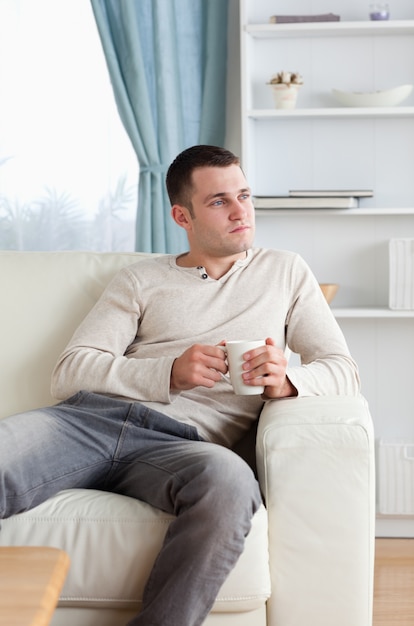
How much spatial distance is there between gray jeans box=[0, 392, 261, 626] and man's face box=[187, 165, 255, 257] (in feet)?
1.50

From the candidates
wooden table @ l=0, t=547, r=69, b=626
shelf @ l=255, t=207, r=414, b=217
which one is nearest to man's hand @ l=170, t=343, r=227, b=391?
wooden table @ l=0, t=547, r=69, b=626

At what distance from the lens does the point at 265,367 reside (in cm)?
196

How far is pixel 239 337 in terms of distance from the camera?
225 centimetres

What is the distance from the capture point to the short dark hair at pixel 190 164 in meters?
2.35

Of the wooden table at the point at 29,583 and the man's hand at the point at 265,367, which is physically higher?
the man's hand at the point at 265,367

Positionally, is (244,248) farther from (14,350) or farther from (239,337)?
(14,350)

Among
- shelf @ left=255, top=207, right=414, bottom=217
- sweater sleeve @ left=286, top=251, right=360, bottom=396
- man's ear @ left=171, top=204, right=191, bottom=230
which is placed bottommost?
sweater sleeve @ left=286, top=251, right=360, bottom=396

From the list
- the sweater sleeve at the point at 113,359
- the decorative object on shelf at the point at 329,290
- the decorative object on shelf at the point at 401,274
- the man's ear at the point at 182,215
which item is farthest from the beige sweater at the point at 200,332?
the decorative object on shelf at the point at 401,274

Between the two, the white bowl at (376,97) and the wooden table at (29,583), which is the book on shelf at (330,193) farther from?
the wooden table at (29,583)

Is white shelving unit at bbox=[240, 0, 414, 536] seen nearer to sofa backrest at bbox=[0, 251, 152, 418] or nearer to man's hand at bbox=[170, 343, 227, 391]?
sofa backrest at bbox=[0, 251, 152, 418]

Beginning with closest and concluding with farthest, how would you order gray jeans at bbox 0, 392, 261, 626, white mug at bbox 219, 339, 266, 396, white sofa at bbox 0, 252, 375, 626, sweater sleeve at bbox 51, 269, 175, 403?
gray jeans at bbox 0, 392, 261, 626 → white sofa at bbox 0, 252, 375, 626 → white mug at bbox 219, 339, 266, 396 → sweater sleeve at bbox 51, 269, 175, 403

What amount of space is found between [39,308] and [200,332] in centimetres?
49

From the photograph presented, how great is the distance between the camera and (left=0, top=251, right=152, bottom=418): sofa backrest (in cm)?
246

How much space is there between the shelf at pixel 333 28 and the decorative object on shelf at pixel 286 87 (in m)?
0.14
